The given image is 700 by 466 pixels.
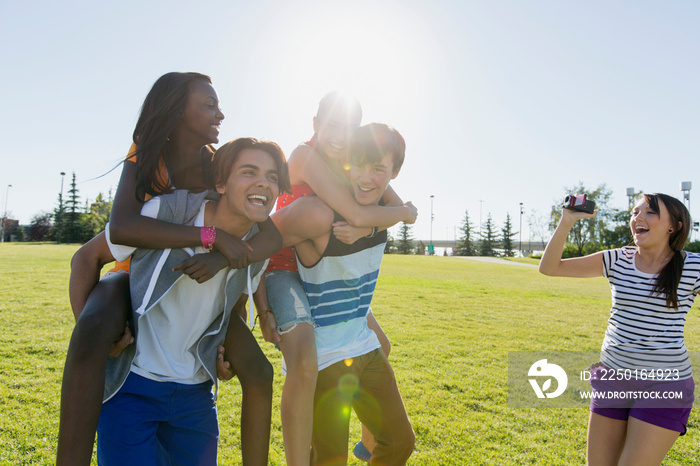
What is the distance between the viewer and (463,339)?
352 inches

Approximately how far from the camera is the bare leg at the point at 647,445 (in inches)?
117

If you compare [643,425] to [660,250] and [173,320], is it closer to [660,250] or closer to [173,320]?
[660,250]

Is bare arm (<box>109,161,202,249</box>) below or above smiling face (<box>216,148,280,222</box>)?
below

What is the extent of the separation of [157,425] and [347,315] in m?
1.09

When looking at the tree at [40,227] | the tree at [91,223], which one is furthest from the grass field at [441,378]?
the tree at [40,227]

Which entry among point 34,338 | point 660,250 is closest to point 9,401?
point 34,338

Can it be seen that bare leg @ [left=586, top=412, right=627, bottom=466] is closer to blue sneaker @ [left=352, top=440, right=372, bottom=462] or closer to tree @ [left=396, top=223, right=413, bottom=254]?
blue sneaker @ [left=352, top=440, right=372, bottom=462]

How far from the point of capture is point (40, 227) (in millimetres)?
72438

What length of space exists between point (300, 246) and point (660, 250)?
9.06 ft

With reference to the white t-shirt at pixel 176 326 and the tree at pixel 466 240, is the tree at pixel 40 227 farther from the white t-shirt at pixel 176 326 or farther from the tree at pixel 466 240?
the white t-shirt at pixel 176 326

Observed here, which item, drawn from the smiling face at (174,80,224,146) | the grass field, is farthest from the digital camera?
the smiling face at (174,80,224,146)

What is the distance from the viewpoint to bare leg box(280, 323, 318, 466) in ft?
7.71

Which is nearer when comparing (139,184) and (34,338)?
(139,184)

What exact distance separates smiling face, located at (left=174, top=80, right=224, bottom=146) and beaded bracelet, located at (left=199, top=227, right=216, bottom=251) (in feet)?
2.27
